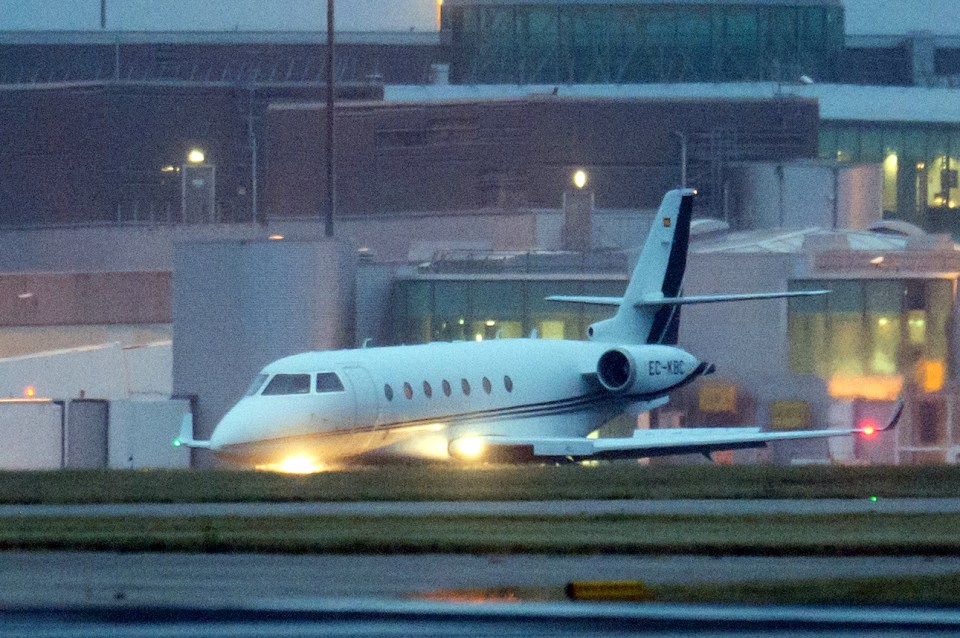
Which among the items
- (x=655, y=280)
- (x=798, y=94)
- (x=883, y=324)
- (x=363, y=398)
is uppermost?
(x=798, y=94)

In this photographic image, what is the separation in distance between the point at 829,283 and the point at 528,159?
2655 cm

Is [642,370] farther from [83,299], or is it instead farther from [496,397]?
[83,299]

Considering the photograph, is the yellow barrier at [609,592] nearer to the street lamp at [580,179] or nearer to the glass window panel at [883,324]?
the glass window panel at [883,324]

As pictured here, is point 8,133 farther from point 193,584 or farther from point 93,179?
point 193,584

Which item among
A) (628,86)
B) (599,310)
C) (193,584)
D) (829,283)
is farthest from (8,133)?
(193,584)

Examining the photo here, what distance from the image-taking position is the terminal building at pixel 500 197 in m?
44.0

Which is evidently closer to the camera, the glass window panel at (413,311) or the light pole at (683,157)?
the glass window panel at (413,311)

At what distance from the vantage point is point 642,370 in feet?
120

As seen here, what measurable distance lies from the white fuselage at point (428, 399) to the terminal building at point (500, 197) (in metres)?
4.98

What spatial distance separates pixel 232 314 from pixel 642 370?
1058cm

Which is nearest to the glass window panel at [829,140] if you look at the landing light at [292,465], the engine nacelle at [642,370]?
the engine nacelle at [642,370]

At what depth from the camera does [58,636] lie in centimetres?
1201

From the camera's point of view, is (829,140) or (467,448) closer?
(467,448)

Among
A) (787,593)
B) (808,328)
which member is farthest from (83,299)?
(787,593)
